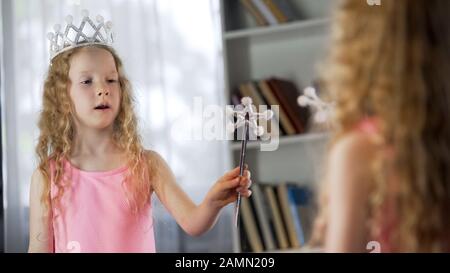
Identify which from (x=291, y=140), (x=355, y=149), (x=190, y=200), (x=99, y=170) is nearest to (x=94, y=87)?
(x=99, y=170)

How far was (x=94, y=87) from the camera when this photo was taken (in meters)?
1.84

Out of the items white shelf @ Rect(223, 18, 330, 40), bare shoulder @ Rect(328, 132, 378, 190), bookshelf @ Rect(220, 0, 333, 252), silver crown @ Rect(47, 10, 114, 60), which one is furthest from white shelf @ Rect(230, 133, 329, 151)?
silver crown @ Rect(47, 10, 114, 60)

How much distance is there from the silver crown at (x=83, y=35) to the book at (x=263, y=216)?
0.42 metres

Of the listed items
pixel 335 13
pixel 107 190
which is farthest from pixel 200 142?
pixel 335 13

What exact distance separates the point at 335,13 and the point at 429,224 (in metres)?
0.42

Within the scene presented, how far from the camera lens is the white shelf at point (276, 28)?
176 centimetres

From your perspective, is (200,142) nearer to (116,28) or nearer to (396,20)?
(116,28)

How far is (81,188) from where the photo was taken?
1866mm

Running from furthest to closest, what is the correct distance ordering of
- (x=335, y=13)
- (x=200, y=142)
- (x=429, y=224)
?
(x=200, y=142) < (x=335, y=13) < (x=429, y=224)

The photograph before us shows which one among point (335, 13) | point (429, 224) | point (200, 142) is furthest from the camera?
point (200, 142)
